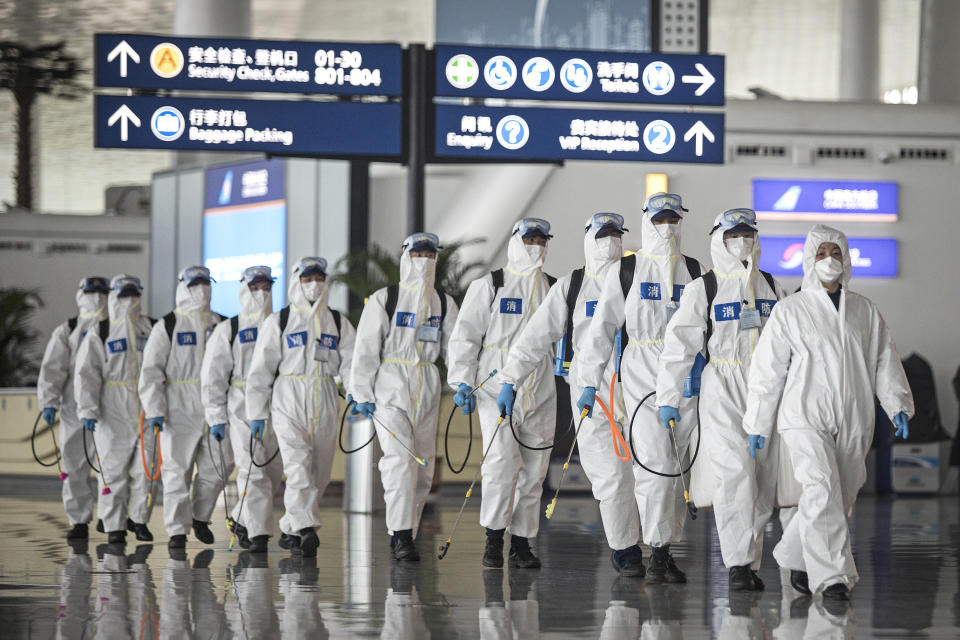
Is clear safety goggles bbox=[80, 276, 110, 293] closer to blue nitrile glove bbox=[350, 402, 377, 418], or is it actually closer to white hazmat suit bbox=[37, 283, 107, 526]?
white hazmat suit bbox=[37, 283, 107, 526]

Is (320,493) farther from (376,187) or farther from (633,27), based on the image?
(376,187)

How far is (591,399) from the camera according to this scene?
25.5 feet

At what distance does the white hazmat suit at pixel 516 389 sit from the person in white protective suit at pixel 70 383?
3728 millimetres

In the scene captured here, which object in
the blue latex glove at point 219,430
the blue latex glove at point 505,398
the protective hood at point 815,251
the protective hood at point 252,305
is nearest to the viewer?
the protective hood at point 815,251

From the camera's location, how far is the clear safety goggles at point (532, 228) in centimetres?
866

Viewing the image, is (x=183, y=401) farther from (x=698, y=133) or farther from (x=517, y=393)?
(x=698, y=133)

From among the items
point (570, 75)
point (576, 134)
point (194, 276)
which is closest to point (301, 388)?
point (194, 276)

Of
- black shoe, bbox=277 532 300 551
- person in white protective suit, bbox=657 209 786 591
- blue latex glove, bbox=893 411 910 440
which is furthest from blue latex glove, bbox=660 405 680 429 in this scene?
black shoe, bbox=277 532 300 551

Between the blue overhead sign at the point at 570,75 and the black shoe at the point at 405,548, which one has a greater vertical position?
the blue overhead sign at the point at 570,75

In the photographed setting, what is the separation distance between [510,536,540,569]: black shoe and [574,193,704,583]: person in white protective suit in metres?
0.92

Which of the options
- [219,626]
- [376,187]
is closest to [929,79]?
[376,187]

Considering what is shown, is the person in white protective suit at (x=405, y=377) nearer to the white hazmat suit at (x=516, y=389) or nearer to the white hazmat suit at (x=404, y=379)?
the white hazmat suit at (x=404, y=379)

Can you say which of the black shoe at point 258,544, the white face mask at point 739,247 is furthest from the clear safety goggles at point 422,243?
the white face mask at point 739,247

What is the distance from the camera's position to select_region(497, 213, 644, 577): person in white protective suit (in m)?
7.88
